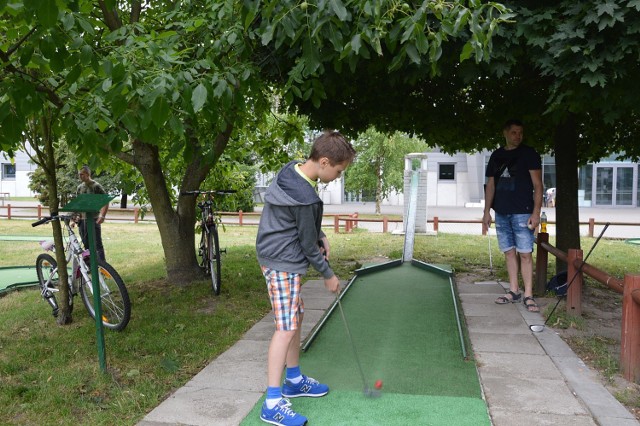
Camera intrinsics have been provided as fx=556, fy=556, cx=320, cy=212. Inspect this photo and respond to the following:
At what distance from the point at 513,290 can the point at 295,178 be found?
3896 mm

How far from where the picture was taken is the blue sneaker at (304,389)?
3.61m

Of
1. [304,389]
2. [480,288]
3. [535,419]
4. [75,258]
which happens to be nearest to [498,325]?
[480,288]

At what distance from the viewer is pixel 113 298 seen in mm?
5543

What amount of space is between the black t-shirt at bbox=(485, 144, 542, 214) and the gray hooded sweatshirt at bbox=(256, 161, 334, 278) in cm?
323

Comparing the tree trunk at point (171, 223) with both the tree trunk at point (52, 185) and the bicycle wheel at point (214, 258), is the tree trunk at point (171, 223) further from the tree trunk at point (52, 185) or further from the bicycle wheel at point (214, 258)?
the tree trunk at point (52, 185)

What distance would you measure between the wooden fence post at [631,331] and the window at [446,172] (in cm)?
3692

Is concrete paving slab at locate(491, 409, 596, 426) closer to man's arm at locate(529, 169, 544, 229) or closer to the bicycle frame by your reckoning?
man's arm at locate(529, 169, 544, 229)

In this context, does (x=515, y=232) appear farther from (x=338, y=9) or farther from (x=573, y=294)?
(x=338, y=9)

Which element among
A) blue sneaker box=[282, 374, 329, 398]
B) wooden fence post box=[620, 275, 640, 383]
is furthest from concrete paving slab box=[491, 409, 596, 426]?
blue sneaker box=[282, 374, 329, 398]

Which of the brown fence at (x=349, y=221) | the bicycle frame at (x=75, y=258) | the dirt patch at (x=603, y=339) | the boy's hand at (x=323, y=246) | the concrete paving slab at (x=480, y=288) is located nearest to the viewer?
the boy's hand at (x=323, y=246)

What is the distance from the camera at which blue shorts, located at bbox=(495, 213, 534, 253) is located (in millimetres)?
5871

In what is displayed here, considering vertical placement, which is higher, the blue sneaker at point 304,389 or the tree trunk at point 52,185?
the tree trunk at point 52,185

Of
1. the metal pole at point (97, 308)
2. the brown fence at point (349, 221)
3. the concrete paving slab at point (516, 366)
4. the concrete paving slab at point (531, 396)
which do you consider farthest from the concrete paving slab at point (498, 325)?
the brown fence at point (349, 221)

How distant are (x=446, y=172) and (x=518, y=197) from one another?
1390 inches
